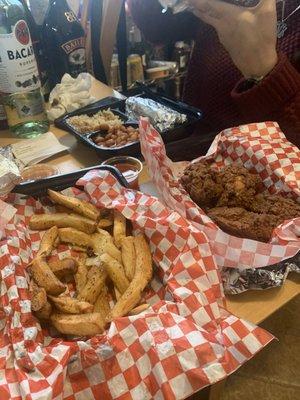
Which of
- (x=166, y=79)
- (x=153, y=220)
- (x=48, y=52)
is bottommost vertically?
(x=166, y=79)

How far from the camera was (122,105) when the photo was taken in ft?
4.82

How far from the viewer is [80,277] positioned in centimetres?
77

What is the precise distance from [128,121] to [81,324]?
0.85 metres

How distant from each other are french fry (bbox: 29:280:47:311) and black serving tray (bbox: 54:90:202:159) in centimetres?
54

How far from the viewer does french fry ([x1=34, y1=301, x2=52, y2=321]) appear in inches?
27.0

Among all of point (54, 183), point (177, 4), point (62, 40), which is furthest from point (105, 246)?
point (62, 40)

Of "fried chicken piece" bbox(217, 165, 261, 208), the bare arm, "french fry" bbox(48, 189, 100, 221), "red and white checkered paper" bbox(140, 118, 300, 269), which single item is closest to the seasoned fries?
"french fry" bbox(48, 189, 100, 221)

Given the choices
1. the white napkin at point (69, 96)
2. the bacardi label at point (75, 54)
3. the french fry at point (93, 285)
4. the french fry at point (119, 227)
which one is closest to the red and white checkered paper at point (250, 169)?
the french fry at point (119, 227)

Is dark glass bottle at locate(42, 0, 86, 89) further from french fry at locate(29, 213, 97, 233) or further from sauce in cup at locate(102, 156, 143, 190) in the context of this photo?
french fry at locate(29, 213, 97, 233)

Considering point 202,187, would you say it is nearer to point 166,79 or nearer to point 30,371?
point 30,371

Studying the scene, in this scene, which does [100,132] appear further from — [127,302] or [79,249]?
[127,302]

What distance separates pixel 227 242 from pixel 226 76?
0.88 meters

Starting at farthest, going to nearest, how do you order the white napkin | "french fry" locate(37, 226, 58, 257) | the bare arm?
the bare arm
the white napkin
"french fry" locate(37, 226, 58, 257)

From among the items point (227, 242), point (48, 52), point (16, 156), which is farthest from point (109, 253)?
point (48, 52)
